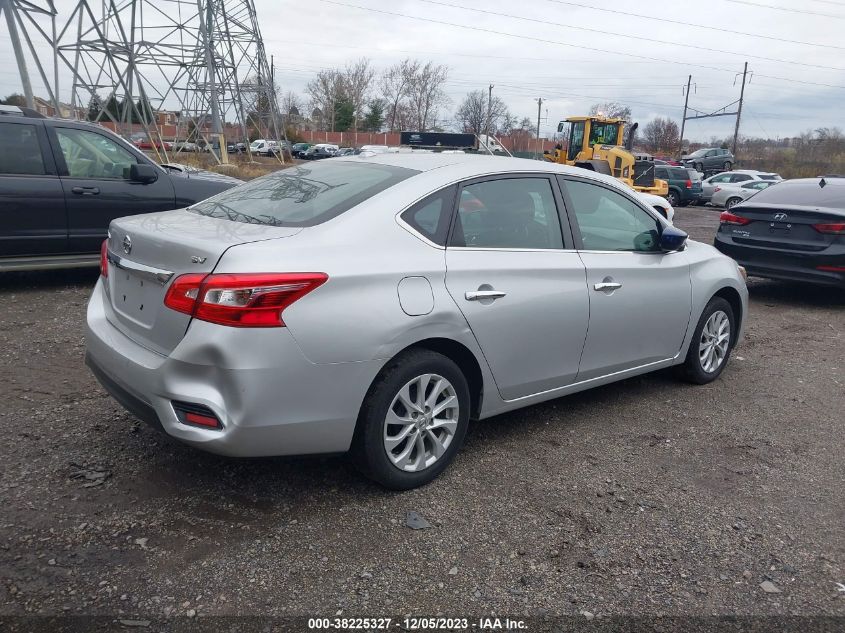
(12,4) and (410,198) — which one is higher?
(12,4)

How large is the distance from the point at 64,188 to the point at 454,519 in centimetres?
588

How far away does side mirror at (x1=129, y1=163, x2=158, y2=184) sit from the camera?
299 inches

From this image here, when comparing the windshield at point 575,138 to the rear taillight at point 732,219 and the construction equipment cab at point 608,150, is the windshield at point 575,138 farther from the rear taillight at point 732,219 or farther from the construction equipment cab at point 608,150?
the rear taillight at point 732,219

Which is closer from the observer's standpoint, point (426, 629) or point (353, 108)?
point (426, 629)

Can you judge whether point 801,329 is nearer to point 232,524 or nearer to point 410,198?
point 410,198

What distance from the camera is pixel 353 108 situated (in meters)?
74.3

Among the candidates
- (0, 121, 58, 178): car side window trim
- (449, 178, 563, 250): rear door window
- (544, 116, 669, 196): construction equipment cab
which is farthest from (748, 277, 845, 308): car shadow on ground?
(544, 116, 669, 196): construction equipment cab

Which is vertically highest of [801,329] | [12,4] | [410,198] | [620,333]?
[12,4]

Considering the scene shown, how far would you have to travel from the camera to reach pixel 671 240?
4840 mm

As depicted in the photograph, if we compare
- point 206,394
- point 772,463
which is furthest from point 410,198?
point 772,463

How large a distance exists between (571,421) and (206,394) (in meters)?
2.50

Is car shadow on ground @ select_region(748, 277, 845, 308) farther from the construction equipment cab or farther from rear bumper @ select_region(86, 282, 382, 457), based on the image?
the construction equipment cab

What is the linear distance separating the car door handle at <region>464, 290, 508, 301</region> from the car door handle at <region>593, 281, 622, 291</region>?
81 centimetres

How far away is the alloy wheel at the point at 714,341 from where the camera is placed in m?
5.41
